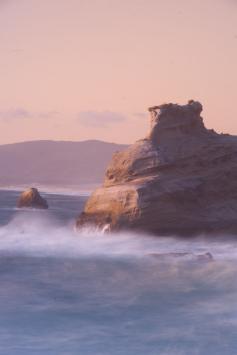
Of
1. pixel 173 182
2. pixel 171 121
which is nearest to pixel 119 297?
pixel 173 182

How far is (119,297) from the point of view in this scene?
1517 centimetres

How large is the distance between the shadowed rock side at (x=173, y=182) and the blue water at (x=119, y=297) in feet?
2.26

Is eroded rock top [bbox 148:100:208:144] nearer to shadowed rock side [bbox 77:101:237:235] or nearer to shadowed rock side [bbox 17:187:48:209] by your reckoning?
shadowed rock side [bbox 77:101:237:235]

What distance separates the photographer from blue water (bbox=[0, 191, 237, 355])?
11.4 m

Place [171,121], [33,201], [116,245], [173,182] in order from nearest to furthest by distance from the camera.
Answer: [116,245]
[173,182]
[171,121]
[33,201]

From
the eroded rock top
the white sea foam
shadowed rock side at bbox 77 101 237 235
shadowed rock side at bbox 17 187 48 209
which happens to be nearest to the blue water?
the white sea foam

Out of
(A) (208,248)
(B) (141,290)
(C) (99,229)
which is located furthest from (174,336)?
(C) (99,229)

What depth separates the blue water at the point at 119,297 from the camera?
1138cm

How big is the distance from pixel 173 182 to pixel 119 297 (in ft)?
32.4

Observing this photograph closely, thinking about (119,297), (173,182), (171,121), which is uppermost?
(171,121)

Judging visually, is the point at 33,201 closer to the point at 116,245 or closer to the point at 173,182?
the point at 173,182

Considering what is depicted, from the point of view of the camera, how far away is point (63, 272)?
62.5 feet

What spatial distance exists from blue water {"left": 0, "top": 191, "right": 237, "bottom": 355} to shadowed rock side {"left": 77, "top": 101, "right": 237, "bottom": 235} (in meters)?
0.69

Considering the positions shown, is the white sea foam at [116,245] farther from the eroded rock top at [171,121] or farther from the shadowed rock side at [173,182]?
the eroded rock top at [171,121]
